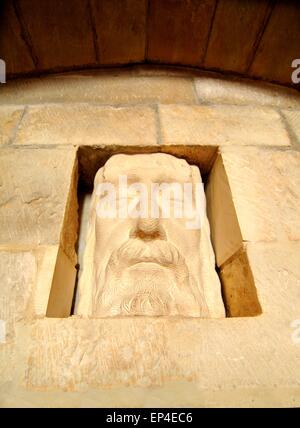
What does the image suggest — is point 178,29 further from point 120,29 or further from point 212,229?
point 212,229

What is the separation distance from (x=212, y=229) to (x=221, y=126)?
59 centimetres

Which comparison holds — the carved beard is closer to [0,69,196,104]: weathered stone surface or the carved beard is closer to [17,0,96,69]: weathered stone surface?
[0,69,196,104]: weathered stone surface

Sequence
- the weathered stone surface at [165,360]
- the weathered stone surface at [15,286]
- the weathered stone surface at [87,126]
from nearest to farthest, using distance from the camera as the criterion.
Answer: the weathered stone surface at [165,360]
the weathered stone surface at [15,286]
the weathered stone surface at [87,126]

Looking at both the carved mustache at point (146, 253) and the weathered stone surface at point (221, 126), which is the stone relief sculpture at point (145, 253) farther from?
the weathered stone surface at point (221, 126)

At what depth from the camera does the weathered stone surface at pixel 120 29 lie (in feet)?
5.57

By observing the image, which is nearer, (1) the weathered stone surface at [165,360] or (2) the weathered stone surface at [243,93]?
(1) the weathered stone surface at [165,360]

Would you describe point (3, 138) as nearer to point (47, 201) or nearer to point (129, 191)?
point (47, 201)

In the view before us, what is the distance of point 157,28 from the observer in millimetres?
1776

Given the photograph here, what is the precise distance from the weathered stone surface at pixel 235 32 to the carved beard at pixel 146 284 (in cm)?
134

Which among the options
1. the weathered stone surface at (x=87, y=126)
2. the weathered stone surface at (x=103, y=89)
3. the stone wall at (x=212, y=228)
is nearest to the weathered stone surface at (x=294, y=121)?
the stone wall at (x=212, y=228)

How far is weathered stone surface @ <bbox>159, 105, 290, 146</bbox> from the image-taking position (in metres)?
1.62

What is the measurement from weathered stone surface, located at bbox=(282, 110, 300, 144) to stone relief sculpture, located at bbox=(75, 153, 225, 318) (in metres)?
0.62

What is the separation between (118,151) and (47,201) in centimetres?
48
